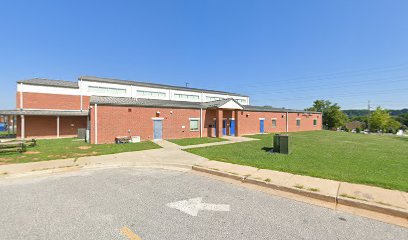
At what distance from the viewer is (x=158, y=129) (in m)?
20.1

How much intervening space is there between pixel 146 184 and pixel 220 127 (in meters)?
17.1

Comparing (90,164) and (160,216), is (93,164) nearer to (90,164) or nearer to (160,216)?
(90,164)

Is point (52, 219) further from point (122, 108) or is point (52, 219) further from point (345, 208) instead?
point (122, 108)

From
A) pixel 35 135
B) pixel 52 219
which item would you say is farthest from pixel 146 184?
pixel 35 135

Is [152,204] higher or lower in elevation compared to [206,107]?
lower

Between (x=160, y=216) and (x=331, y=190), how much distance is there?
4860mm

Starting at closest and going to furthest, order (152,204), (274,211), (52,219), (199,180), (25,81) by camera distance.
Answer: (52,219)
(274,211)
(152,204)
(199,180)
(25,81)

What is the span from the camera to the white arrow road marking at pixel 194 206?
4.49 meters

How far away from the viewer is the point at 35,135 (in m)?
23.5

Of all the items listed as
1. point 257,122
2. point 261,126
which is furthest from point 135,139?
point 261,126

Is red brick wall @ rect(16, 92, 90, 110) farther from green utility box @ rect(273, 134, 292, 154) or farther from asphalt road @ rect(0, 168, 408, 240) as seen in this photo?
green utility box @ rect(273, 134, 292, 154)

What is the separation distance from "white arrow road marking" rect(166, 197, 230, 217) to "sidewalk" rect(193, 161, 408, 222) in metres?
2.17

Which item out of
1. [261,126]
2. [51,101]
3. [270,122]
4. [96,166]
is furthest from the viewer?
[270,122]

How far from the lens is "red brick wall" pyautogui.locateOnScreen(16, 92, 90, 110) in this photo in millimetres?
24344
